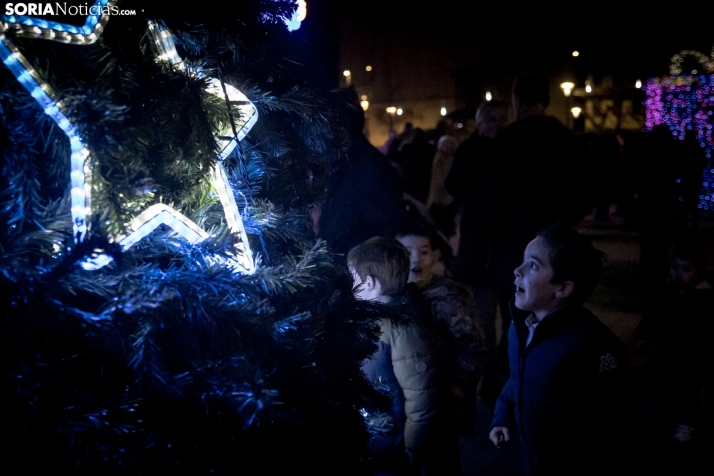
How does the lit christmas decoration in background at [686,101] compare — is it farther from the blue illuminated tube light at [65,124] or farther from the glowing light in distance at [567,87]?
the blue illuminated tube light at [65,124]

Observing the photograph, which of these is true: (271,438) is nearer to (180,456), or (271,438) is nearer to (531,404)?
A: (180,456)

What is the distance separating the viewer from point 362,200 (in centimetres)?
391

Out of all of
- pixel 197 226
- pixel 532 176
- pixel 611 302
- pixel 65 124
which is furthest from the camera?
pixel 611 302

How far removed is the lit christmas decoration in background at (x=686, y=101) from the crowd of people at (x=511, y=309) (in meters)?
13.7

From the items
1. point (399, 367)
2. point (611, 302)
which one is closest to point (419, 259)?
point (399, 367)

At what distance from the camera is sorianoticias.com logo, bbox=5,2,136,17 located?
45.9 inches

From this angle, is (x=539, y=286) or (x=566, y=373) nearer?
(x=566, y=373)

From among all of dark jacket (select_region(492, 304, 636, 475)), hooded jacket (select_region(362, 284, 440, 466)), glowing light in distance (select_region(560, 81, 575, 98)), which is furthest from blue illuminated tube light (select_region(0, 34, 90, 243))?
glowing light in distance (select_region(560, 81, 575, 98))

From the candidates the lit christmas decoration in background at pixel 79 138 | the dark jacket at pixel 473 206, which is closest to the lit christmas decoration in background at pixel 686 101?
the dark jacket at pixel 473 206

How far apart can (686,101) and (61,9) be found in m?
19.9

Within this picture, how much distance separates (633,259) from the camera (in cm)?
1086

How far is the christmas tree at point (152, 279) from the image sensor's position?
1061mm

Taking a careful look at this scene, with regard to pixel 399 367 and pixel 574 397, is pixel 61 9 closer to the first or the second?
pixel 399 367

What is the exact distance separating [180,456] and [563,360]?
6.16 feet
